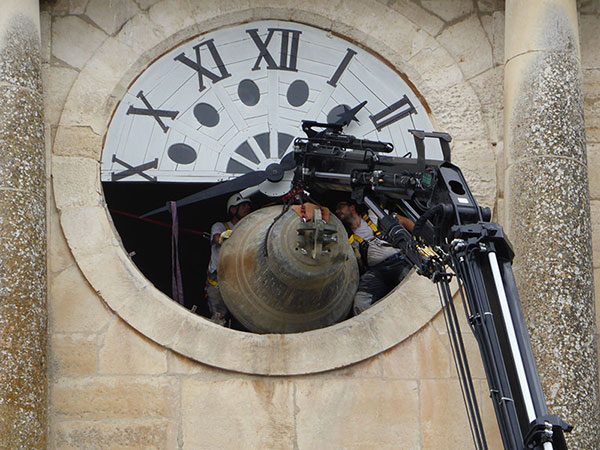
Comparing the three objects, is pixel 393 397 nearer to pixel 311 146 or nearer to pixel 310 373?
pixel 310 373

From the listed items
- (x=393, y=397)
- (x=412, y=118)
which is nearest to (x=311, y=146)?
(x=412, y=118)

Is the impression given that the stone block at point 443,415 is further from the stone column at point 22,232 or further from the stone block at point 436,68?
the stone column at point 22,232

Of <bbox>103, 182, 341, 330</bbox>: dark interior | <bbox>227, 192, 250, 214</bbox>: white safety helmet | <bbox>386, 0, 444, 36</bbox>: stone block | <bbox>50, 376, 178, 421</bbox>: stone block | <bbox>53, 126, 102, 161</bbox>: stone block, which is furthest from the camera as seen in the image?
<bbox>103, 182, 341, 330</bbox>: dark interior

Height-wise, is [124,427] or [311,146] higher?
[311,146]

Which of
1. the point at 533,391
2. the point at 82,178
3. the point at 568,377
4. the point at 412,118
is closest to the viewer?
the point at 533,391

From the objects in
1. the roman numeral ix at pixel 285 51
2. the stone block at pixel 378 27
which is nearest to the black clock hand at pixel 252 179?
the roman numeral ix at pixel 285 51

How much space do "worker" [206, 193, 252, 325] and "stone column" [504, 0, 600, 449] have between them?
7.32 feet

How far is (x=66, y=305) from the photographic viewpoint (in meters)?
9.12

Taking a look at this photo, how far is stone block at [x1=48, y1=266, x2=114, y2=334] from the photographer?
358 inches

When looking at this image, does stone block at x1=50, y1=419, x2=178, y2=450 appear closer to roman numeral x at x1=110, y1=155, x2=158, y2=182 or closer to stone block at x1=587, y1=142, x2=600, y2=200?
roman numeral x at x1=110, y1=155, x2=158, y2=182

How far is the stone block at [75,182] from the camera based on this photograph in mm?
9336

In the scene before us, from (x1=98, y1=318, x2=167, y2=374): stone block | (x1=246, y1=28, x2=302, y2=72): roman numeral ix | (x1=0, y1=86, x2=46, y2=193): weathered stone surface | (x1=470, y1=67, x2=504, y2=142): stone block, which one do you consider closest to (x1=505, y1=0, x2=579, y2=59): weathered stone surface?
(x1=470, y1=67, x2=504, y2=142): stone block

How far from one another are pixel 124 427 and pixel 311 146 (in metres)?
2.20

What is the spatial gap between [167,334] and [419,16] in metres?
3.03
